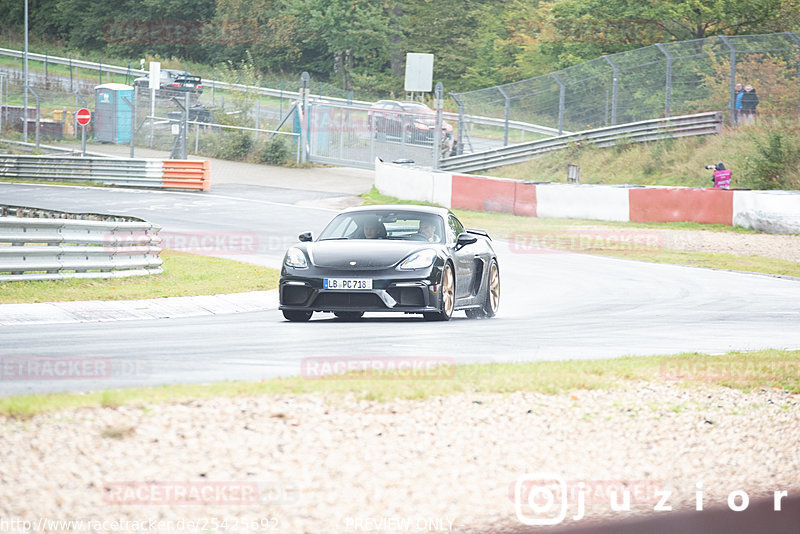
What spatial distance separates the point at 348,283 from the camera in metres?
11.4

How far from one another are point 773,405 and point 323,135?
34.6 m

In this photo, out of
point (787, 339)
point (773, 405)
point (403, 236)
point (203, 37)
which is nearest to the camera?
point (773, 405)

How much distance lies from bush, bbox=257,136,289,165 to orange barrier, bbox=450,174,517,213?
1346 cm

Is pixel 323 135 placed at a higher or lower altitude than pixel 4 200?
higher

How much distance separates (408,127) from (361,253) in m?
27.6

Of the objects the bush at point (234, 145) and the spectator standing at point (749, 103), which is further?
the bush at point (234, 145)

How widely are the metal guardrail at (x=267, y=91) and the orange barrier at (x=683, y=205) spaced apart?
33.5 ft

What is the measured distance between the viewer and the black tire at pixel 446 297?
1189 cm

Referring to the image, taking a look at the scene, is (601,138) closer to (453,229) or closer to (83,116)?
(83,116)

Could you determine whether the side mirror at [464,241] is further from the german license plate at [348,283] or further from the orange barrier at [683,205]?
the orange barrier at [683,205]

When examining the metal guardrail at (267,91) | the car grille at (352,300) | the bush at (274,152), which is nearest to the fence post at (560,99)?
the metal guardrail at (267,91)

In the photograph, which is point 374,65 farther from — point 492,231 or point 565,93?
point 492,231

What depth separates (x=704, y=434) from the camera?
6.86m

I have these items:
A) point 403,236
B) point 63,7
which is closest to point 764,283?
point 403,236
